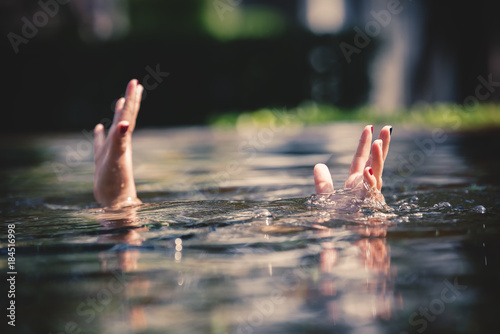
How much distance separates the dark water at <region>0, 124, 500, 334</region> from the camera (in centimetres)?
154

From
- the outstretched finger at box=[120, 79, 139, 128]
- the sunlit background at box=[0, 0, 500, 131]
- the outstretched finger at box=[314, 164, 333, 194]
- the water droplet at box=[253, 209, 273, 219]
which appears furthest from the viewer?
the sunlit background at box=[0, 0, 500, 131]

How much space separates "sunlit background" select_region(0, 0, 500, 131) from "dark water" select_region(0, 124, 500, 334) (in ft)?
25.6

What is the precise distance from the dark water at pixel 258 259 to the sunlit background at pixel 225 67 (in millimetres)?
7799

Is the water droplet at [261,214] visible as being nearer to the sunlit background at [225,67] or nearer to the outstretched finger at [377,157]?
the outstretched finger at [377,157]

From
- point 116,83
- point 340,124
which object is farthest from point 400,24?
point 116,83

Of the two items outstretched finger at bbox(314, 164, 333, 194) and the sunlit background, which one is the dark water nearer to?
outstretched finger at bbox(314, 164, 333, 194)

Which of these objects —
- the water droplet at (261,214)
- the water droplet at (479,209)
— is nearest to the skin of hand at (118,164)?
the water droplet at (261,214)

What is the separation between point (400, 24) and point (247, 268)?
1265cm

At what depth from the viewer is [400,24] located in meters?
13.9

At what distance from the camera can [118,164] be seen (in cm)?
361

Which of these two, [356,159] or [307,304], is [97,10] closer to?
A: [356,159]

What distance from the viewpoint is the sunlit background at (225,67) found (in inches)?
480

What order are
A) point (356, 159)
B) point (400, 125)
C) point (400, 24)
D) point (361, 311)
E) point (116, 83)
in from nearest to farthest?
point (361, 311)
point (356, 159)
point (400, 125)
point (116, 83)
point (400, 24)

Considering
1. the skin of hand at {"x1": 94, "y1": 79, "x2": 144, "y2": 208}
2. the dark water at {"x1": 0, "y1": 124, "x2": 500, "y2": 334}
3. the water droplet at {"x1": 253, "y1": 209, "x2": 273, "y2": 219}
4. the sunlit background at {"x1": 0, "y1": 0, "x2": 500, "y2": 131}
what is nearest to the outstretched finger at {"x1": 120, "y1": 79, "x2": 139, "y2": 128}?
the skin of hand at {"x1": 94, "y1": 79, "x2": 144, "y2": 208}
